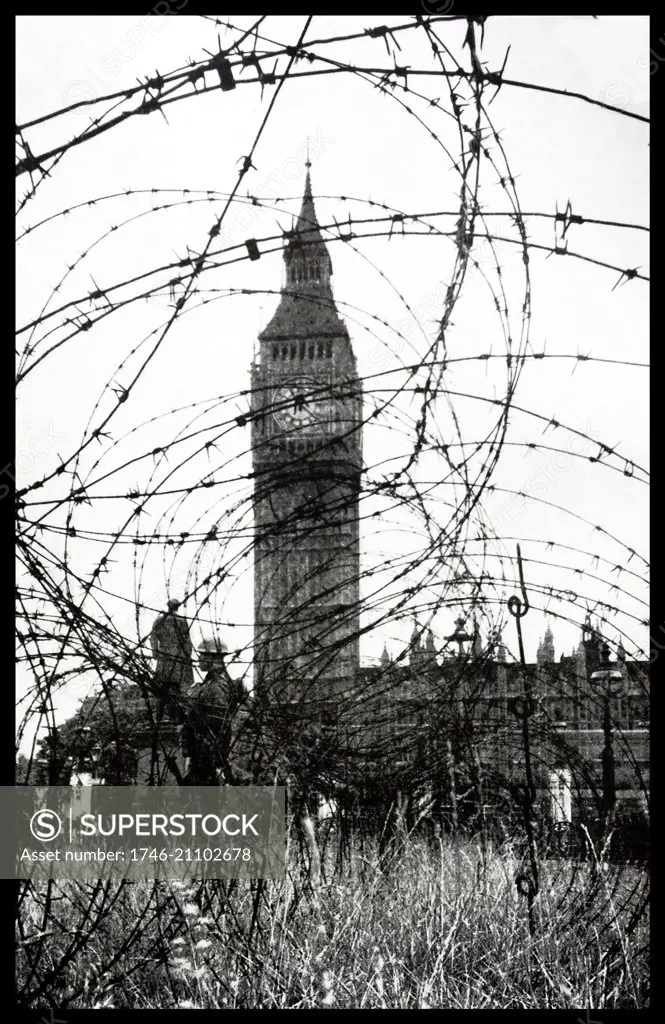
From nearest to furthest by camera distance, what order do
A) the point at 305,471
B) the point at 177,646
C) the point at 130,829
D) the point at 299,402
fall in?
the point at 299,402, the point at 130,829, the point at 305,471, the point at 177,646

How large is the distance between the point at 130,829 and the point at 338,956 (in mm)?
1091

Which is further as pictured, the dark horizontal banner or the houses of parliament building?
the houses of parliament building

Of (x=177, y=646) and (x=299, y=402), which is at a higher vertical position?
(x=299, y=402)

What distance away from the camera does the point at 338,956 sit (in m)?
4.02

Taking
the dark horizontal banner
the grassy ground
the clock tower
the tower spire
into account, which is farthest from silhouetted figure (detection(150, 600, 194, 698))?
the tower spire

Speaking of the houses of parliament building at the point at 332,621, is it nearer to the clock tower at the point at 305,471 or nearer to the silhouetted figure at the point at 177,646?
the clock tower at the point at 305,471

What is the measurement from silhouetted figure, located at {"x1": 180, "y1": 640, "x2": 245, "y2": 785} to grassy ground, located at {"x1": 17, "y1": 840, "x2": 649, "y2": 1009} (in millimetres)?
479

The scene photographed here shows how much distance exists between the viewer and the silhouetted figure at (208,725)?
3887 mm

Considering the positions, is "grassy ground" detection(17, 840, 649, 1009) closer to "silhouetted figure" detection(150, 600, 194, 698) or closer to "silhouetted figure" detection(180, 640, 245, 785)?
"silhouetted figure" detection(180, 640, 245, 785)

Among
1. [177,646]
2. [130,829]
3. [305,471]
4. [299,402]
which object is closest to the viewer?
[299,402]

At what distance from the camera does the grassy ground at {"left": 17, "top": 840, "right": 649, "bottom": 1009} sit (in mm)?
3545

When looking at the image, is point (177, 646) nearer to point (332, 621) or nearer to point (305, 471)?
point (332, 621)

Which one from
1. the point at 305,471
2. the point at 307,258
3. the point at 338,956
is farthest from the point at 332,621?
the point at 307,258
